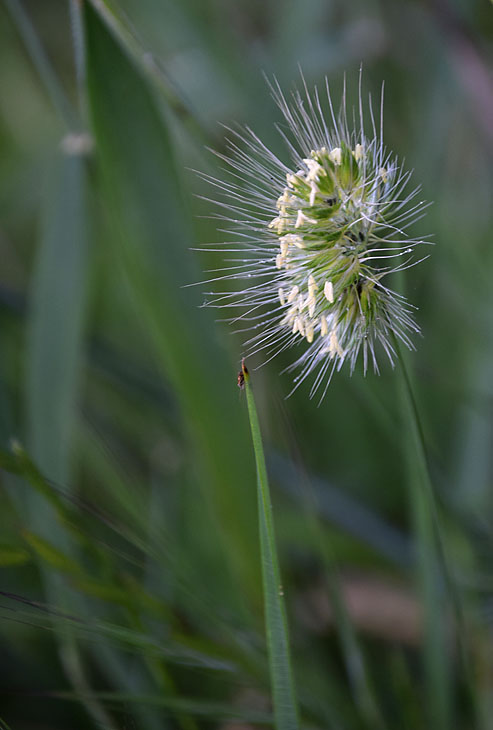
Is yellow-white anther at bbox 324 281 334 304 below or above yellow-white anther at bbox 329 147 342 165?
below

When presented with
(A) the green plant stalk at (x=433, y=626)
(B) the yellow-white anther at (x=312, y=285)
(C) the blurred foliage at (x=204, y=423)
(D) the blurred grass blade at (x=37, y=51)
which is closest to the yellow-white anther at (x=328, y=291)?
(B) the yellow-white anther at (x=312, y=285)

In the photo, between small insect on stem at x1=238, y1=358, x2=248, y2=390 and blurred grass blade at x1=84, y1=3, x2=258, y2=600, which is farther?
blurred grass blade at x1=84, y1=3, x2=258, y2=600

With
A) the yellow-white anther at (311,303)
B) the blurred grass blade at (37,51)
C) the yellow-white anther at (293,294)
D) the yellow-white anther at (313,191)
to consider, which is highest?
the blurred grass blade at (37,51)

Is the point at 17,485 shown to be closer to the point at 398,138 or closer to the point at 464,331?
the point at 464,331

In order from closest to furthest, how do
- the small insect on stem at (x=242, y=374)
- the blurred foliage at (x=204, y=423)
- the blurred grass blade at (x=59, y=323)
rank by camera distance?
the small insect on stem at (x=242, y=374) → the blurred foliage at (x=204, y=423) → the blurred grass blade at (x=59, y=323)

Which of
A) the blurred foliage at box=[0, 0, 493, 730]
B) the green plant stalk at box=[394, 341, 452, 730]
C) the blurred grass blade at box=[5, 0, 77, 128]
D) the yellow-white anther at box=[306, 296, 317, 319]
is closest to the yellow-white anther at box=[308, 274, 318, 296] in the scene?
the yellow-white anther at box=[306, 296, 317, 319]

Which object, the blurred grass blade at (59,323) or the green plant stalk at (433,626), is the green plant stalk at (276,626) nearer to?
the green plant stalk at (433,626)

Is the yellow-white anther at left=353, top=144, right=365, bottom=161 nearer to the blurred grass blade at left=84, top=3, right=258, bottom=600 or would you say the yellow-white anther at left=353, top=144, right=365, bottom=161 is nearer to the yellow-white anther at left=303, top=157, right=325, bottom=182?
the yellow-white anther at left=303, top=157, right=325, bottom=182

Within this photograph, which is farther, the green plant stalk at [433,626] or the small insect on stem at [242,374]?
the green plant stalk at [433,626]

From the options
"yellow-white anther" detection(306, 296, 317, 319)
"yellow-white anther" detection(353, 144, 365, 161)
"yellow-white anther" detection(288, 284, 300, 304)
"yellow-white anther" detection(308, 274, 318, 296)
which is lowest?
"yellow-white anther" detection(306, 296, 317, 319)
